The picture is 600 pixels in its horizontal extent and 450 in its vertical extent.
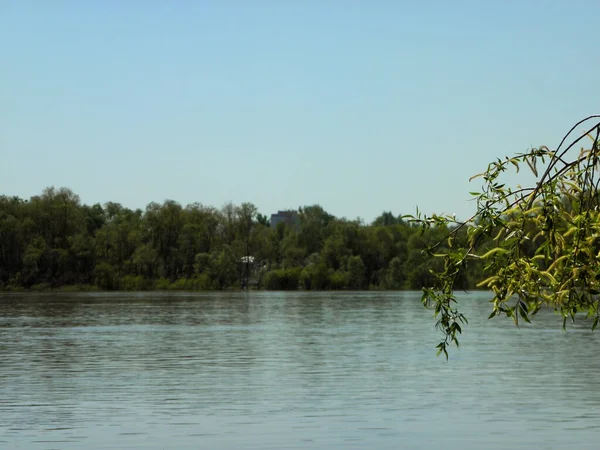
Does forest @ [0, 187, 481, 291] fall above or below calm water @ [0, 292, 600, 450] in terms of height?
above

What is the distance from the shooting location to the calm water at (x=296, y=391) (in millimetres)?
20844

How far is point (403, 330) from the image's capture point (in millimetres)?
59875

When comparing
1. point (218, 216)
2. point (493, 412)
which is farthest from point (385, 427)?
point (218, 216)

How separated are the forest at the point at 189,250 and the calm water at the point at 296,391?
97855 mm

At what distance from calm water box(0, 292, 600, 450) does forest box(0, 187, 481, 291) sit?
97855mm

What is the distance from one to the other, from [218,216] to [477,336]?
112 m

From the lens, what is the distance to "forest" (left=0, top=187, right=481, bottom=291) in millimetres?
154875

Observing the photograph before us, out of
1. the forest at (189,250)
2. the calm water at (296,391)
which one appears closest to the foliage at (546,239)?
the calm water at (296,391)

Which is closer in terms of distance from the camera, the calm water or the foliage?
the foliage

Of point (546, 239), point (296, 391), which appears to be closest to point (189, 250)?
point (296, 391)

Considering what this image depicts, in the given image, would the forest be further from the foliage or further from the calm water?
the foliage

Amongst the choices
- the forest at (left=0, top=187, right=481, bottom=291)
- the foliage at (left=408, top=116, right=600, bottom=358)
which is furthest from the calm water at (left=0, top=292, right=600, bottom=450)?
the forest at (left=0, top=187, right=481, bottom=291)

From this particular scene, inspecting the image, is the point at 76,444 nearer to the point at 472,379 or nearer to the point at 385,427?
the point at 385,427

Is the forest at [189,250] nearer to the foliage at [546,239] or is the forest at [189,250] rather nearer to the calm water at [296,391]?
the calm water at [296,391]
